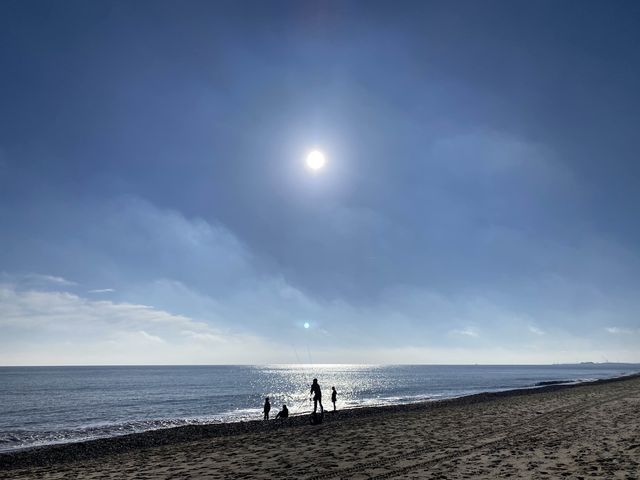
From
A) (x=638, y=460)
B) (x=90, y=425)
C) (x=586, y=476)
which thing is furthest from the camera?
(x=90, y=425)

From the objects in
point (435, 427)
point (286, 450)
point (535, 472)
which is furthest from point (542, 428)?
point (286, 450)

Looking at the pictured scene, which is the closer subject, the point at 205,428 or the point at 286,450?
the point at 286,450

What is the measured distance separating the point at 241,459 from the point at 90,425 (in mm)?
27782

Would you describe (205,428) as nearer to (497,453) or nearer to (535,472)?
(497,453)

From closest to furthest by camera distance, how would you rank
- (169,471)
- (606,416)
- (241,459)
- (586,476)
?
(586,476) → (169,471) → (241,459) → (606,416)

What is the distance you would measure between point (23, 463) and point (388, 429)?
16.6 meters

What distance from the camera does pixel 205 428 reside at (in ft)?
95.8

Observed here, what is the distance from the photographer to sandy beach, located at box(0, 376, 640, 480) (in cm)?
1263

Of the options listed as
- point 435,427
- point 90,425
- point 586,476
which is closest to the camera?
point 586,476

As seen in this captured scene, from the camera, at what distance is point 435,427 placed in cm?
2172

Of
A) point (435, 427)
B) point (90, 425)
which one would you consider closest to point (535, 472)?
point (435, 427)

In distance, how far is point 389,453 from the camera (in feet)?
50.0

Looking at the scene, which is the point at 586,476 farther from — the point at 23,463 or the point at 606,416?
the point at 23,463

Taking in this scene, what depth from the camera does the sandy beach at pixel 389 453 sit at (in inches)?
497
